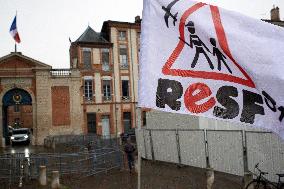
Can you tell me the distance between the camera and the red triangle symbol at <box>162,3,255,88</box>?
454 centimetres

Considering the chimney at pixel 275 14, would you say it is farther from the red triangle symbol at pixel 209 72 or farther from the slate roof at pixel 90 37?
the red triangle symbol at pixel 209 72

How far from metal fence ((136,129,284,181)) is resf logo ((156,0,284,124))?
505 cm

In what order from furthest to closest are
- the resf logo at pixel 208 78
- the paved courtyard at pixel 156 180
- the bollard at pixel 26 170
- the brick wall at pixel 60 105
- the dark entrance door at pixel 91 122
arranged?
the dark entrance door at pixel 91 122 → the brick wall at pixel 60 105 → the bollard at pixel 26 170 → the paved courtyard at pixel 156 180 → the resf logo at pixel 208 78

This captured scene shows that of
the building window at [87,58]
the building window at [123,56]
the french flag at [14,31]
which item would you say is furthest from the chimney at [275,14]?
the french flag at [14,31]

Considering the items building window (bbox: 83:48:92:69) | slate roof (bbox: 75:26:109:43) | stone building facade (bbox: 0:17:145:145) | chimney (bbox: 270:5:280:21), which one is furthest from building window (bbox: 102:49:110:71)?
chimney (bbox: 270:5:280:21)

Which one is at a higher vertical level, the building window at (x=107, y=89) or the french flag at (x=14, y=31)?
the french flag at (x=14, y=31)

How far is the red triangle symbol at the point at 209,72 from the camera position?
14.9ft

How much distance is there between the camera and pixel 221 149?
47.3ft

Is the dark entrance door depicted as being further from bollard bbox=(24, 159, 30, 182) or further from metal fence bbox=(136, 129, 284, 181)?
bollard bbox=(24, 159, 30, 182)

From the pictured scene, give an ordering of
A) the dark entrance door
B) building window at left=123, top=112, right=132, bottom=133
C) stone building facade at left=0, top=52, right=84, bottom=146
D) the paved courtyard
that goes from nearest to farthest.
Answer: the paved courtyard < stone building facade at left=0, top=52, right=84, bottom=146 < the dark entrance door < building window at left=123, top=112, right=132, bottom=133

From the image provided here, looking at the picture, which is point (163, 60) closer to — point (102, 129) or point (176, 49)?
point (176, 49)

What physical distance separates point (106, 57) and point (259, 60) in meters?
36.8

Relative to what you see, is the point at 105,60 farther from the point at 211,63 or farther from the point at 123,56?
the point at 211,63

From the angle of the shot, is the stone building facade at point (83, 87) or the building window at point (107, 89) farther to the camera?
the building window at point (107, 89)
